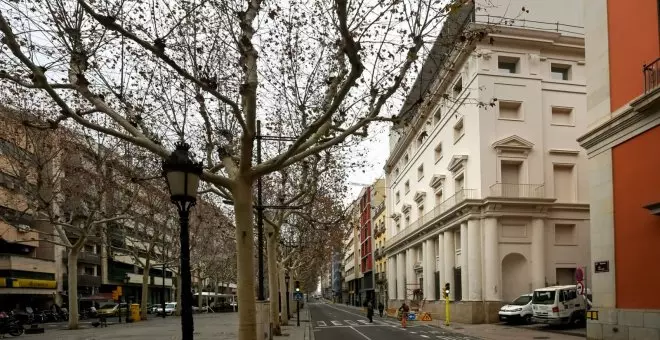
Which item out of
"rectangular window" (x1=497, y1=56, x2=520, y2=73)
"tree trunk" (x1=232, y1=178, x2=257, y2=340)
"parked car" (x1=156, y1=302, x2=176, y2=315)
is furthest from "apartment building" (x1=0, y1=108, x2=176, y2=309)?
"rectangular window" (x1=497, y1=56, x2=520, y2=73)

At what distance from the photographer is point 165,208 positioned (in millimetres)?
33469

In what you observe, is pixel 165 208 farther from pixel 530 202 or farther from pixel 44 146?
pixel 530 202

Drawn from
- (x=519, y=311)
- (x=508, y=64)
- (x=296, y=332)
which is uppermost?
(x=508, y=64)

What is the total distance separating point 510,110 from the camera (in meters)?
34.8

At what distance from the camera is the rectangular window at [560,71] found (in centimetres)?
3578

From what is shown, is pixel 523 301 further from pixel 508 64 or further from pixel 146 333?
pixel 146 333

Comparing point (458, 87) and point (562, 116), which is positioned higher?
point (458, 87)

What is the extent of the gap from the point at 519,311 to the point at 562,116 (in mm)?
13338

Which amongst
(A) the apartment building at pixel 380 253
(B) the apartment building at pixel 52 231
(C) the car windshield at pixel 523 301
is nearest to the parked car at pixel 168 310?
(B) the apartment building at pixel 52 231

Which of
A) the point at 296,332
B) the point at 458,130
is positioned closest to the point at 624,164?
the point at 296,332

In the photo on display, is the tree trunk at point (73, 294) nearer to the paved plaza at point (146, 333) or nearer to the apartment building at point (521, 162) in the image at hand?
the paved plaza at point (146, 333)

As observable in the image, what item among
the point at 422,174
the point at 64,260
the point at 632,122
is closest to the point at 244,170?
the point at 632,122

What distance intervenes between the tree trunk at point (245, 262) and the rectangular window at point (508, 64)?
1024 inches

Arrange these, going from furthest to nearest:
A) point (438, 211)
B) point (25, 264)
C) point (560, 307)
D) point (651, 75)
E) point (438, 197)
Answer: point (25, 264), point (438, 197), point (438, 211), point (560, 307), point (651, 75)
